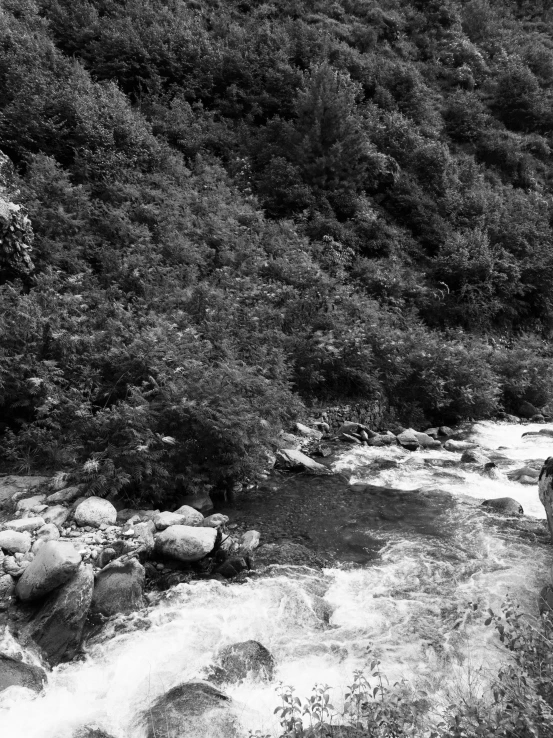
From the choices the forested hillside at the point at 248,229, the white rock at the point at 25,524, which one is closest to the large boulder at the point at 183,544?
the forested hillside at the point at 248,229

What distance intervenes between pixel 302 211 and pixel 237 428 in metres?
11.3

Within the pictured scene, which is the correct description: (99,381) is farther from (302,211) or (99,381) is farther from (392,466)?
(302,211)

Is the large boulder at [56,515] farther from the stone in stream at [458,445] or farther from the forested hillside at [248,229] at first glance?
the stone in stream at [458,445]

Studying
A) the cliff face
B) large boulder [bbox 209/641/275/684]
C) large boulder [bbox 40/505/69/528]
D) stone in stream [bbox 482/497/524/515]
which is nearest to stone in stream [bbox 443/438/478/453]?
stone in stream [bbox 482/497/524/515]

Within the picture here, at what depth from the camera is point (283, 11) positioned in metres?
24.0

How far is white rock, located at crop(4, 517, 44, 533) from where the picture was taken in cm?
497

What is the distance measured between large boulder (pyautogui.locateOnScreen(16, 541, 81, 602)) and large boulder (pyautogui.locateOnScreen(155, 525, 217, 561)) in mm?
910

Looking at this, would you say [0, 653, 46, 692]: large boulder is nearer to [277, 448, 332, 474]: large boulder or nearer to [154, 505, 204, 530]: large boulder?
[154, 505, 204, 530]: large boulder

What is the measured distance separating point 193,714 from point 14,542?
7.87 feet

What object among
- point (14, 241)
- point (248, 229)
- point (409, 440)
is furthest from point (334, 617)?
point (248, 229)

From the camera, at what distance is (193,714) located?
329 cm

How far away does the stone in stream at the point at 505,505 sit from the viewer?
6.37m

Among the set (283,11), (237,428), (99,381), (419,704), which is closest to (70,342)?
(99,381)

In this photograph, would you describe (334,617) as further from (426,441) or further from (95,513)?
(426,441)
